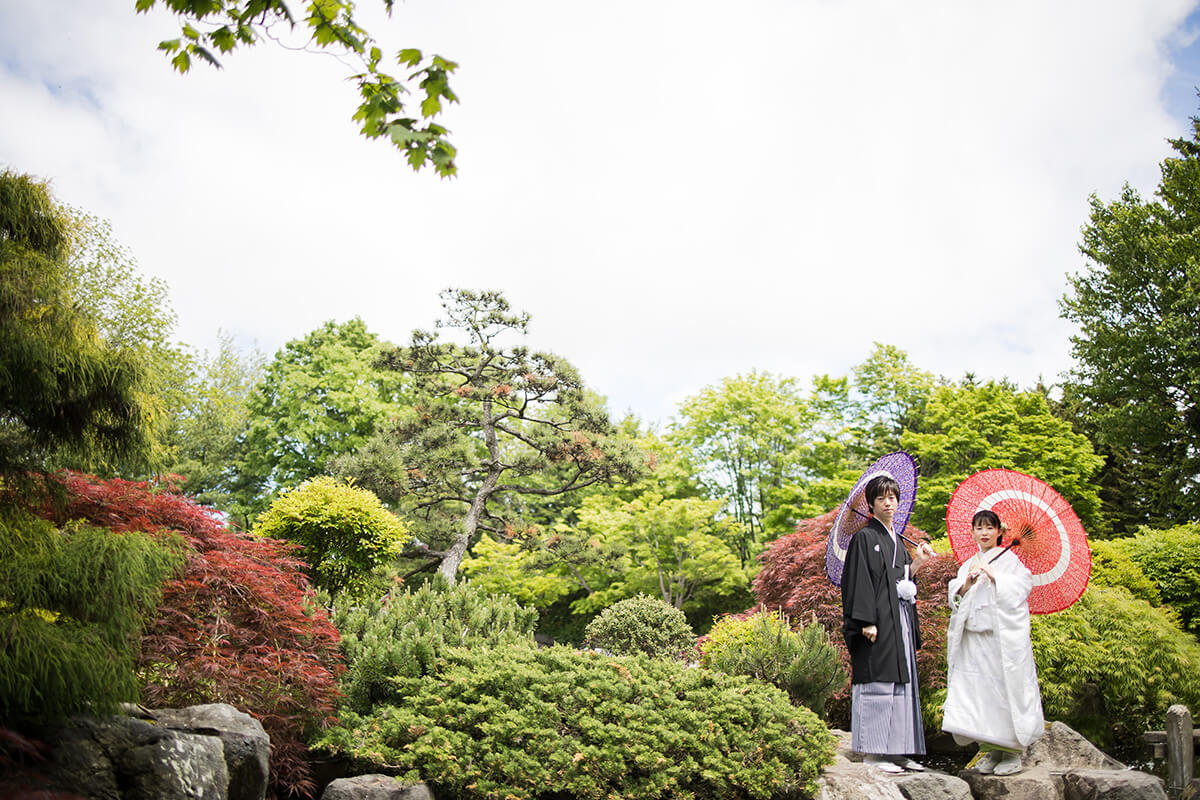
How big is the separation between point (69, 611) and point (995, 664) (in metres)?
5.36

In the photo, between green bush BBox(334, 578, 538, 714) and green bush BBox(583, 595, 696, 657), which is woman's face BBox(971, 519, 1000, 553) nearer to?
green bush BBox(334, 578, 538, 714)

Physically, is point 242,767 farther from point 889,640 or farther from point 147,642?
point 889,640

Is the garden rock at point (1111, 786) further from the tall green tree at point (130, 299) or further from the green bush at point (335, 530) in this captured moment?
the tall green tree at point (130, 299)

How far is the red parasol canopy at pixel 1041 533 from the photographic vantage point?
5.29 m

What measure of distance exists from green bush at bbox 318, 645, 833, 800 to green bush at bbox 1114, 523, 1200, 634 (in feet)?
27.4

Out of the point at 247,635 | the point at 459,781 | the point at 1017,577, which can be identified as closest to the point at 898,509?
the point at 1017,577

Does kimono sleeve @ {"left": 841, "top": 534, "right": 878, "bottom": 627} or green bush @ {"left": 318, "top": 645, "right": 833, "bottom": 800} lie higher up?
kimono sleeve @ {"left": 841, "top": 534, "right": 878, "bottom": 627}

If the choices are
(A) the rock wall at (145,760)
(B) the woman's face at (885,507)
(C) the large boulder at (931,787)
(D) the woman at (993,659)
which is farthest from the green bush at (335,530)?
(D) the woman at (993,659)

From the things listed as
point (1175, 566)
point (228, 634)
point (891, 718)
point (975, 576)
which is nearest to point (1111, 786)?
point (891, 718)

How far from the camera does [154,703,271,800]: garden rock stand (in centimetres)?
357

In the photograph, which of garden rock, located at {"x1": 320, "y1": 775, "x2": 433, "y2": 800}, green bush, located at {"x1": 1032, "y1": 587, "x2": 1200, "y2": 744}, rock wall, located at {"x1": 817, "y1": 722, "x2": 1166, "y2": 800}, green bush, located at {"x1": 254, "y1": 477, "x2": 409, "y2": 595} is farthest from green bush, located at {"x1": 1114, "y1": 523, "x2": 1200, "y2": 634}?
garden rock, located at {"x1": 320, "y1": 775, "x2": 433, "y2": 800}

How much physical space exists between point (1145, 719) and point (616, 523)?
10.9 m

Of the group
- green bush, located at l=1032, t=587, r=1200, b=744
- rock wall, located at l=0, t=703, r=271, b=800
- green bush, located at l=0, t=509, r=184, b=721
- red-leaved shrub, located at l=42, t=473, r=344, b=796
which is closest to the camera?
green bush, located at l=0, t=509, r=184, b=721

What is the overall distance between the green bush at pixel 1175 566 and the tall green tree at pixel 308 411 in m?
17.3
